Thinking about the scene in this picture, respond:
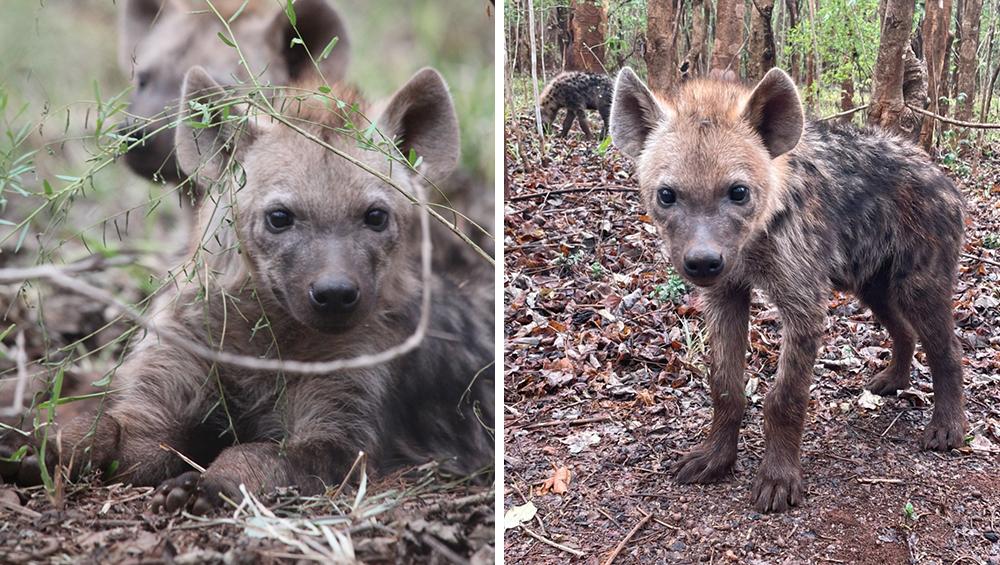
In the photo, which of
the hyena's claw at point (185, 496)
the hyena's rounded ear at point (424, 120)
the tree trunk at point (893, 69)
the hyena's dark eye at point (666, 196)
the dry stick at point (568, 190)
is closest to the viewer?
the hyena's claw at point (185, 496)

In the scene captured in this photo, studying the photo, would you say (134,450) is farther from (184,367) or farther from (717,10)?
(717,10)

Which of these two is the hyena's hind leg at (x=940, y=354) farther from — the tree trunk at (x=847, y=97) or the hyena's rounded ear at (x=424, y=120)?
the hyena's rounded ear at (x=424, y=120)

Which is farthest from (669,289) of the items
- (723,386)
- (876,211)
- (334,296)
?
(334,296)

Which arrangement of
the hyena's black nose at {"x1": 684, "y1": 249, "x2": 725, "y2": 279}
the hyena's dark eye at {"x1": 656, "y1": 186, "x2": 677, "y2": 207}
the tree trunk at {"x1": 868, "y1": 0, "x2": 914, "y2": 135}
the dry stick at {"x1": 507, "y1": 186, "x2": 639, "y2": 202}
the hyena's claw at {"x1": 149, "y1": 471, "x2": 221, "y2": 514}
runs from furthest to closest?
the dry stick at {"x1": 507, "y1": 186, "x2": 639, "y2": 202} → the tree trunk at {"x1": 868, "y1": 0, "x2": 914, "y2": 135} → the hyena's dark eye at {"x1": 656, "y1": 186, "x2": 677, "y2": 207} → the hyena's black nose at {"x1": 684, "y1": 249, "x2": 725, "y2": 279} → the hyena's claw at {"x1": 149, "y1": 471, "x2": 221, "y2": 514}

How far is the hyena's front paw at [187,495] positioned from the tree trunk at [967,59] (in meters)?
1.76

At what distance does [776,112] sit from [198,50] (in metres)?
1.15

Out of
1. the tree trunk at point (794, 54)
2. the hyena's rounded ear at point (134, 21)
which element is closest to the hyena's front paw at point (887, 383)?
the tree trunk at point (794, 54)

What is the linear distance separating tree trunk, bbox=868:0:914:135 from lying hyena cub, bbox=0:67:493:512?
116 cm

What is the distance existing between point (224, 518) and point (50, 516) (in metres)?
0.24

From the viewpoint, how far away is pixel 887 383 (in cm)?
190

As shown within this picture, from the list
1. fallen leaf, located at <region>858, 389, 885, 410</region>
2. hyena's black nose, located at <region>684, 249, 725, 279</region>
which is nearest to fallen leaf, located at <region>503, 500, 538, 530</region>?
hyena's black nose, located at <region>684, 249, 725, 279</region>

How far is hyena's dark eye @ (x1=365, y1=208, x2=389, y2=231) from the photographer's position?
45.9 inches

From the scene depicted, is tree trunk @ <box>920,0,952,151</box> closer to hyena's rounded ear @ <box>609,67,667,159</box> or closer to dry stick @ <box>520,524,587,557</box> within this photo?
hyena's rounded ear @ <box>609,67,667,159</box>

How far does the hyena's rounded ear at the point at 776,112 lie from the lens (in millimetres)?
1684
